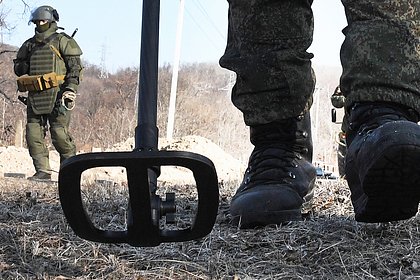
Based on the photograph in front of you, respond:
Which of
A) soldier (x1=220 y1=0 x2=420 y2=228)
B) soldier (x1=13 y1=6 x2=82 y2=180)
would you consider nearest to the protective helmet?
soldier (x1=13 y1=6 x2=82 y2=180)

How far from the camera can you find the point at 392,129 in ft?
4.22

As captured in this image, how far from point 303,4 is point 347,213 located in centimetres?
67

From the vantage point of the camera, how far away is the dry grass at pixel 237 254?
1367 millimetres

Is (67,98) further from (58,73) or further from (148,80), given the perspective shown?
(148,80)

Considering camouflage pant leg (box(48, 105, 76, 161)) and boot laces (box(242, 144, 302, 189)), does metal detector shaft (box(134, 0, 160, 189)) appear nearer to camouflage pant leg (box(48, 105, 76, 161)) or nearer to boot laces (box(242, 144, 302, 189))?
boot laces (box(242, 144, 302, 189))

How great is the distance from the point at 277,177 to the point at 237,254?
391 millimetres

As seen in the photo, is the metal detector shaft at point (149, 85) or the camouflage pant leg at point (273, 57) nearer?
the metal detector shaft at point (149, 85)

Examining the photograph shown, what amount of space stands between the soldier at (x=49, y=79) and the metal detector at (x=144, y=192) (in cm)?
689

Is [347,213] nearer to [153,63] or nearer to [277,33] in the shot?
[277,33]

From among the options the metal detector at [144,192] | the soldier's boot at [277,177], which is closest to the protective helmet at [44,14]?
the soldier's boot at [277,177]

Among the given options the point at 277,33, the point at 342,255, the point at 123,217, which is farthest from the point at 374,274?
the point at 123,217

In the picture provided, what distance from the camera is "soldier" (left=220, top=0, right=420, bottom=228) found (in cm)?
130

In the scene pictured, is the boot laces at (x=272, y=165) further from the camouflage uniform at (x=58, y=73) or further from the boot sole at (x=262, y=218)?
the camouflage uniform at (x=58, y=73)

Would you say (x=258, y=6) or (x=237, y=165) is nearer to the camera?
(x=258, y=6)
